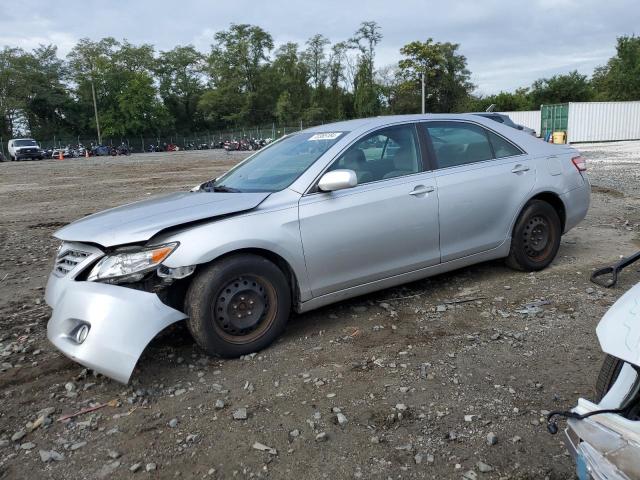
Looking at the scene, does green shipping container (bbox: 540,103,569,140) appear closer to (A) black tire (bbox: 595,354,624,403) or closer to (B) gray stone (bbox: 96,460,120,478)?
(A) black tire (bbox: 595,354,624,403)

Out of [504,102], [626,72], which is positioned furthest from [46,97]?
[626,72]

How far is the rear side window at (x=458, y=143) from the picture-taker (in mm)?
4559

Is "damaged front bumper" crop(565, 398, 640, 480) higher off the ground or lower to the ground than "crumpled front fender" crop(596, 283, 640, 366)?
lower

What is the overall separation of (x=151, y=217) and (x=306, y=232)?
1072mm

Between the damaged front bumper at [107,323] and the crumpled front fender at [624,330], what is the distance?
2388 mm

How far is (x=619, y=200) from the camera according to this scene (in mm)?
9516

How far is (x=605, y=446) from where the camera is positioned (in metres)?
1.62

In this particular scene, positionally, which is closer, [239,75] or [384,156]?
[384,156]

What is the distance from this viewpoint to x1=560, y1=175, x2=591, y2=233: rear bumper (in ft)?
16.8

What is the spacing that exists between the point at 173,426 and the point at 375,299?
7.36 feet

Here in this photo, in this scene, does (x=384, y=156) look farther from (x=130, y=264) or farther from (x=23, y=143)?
(x=23, y=143)

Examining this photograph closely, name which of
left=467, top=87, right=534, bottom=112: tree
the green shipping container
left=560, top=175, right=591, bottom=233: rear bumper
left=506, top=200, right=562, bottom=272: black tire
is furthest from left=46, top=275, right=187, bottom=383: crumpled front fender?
left=467, top=87, right=534, bottom=112: tree

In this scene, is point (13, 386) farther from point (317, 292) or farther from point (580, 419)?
point (580, 419)

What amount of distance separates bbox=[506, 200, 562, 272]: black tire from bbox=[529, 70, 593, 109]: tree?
62.1 m
